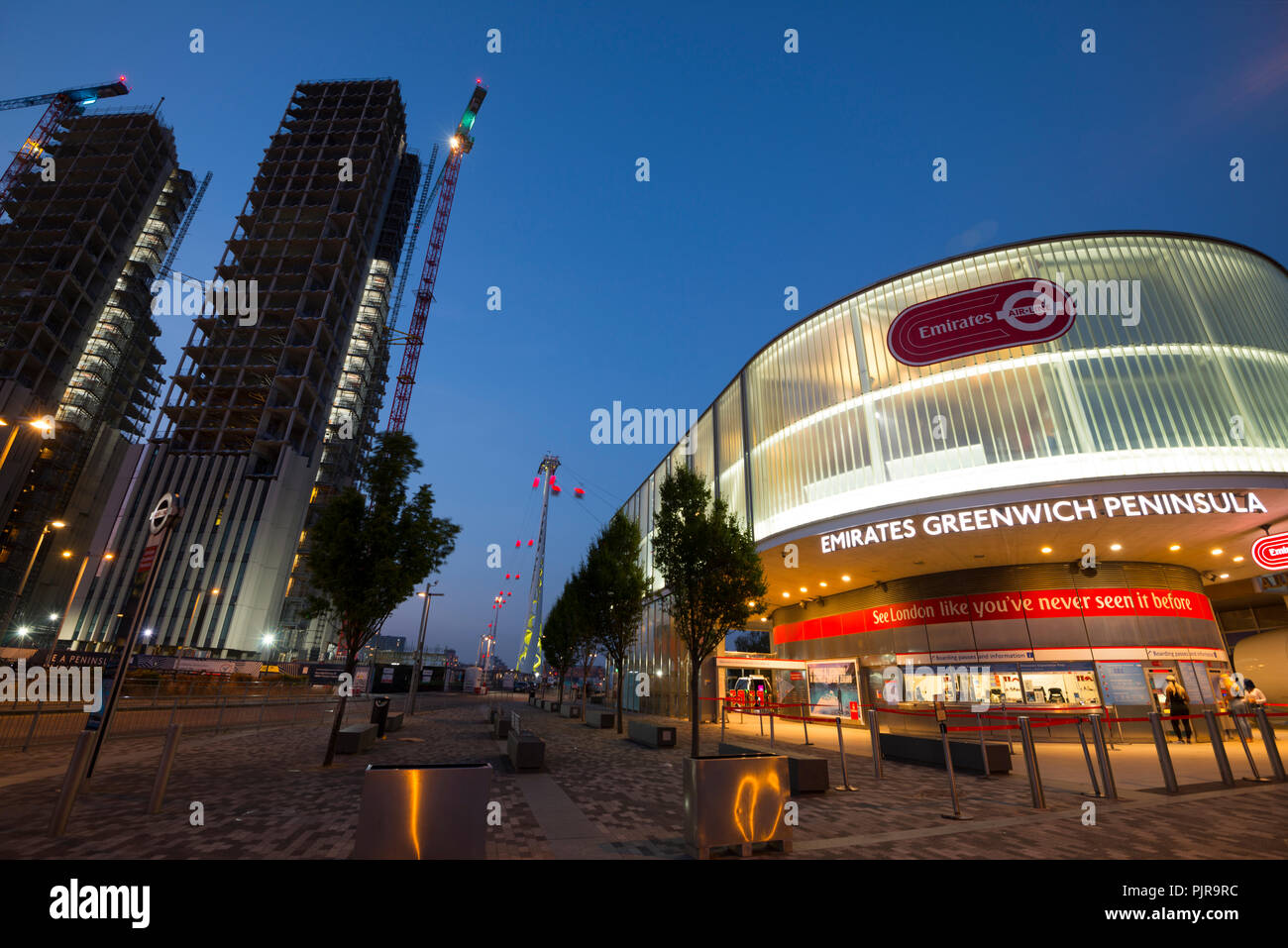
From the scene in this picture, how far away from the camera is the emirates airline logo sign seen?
19.1 metres

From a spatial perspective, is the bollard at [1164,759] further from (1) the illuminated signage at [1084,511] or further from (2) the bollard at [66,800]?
(2) the bollard at [66,800]

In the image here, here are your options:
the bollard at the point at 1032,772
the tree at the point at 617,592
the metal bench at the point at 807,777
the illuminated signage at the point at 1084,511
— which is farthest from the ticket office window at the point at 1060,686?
the metal bench at the point at 807,777

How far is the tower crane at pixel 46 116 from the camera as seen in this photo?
233ft

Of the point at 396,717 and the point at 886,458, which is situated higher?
the point at 886,458

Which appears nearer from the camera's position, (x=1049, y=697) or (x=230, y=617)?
(x=1049, y=697)

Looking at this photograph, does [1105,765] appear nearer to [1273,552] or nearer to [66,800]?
[1273,552]

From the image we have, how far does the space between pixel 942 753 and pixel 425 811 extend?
13746 millimetres

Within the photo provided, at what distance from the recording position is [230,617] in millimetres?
55656

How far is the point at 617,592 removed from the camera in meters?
A: 23.1

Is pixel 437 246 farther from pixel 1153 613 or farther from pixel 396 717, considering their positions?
pixel 1153 613

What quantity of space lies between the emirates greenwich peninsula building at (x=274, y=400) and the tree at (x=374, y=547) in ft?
152

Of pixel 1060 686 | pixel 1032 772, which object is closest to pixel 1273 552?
pixel 1060 686
